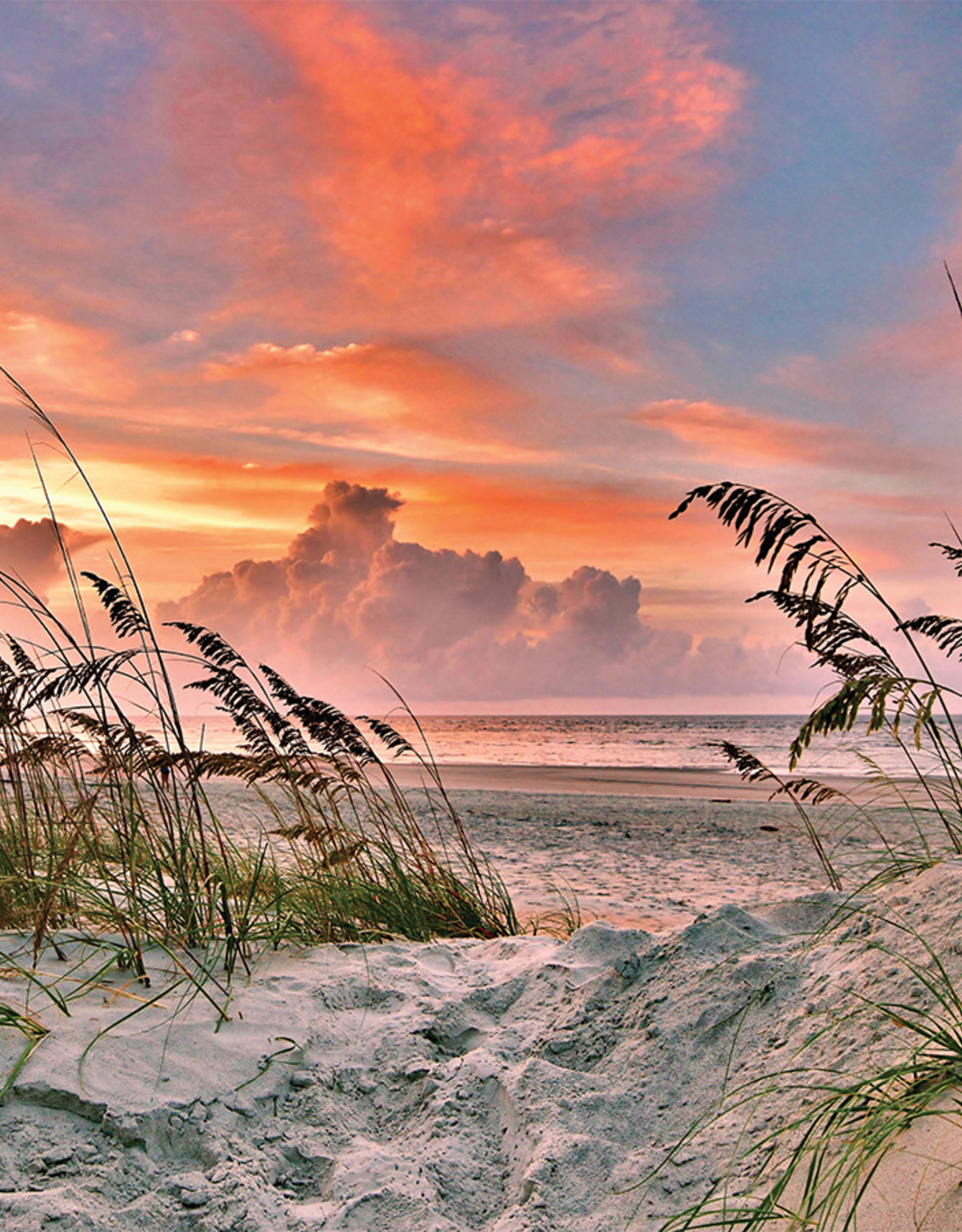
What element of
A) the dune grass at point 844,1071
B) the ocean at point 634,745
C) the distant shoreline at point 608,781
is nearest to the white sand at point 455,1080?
the dune grass at point 844,1071

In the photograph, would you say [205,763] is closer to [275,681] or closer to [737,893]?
[275,681]

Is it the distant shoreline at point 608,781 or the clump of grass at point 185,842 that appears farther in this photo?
the distant shoreline at point 608,781

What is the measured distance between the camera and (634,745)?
3638cm

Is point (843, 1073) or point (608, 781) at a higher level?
point (843, 1073)

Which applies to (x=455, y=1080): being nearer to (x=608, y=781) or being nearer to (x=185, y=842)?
(x=185, y=842)

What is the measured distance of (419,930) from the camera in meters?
4.35

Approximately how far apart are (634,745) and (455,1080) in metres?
34.4


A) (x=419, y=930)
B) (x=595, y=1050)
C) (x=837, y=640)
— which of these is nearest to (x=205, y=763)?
(x=419, y=930)

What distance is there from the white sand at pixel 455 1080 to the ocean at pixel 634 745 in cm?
842

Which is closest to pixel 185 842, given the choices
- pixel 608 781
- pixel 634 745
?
pixel 608 781

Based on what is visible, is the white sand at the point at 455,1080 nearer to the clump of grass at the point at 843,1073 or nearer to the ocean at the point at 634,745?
the clump of grass at the point at 843,1073

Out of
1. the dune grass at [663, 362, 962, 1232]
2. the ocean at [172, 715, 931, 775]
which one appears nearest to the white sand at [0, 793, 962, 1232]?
the dune grass at [663, 362, 962, 1232]

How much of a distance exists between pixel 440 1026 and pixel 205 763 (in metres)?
1.36

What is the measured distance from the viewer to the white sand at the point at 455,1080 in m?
2.26
